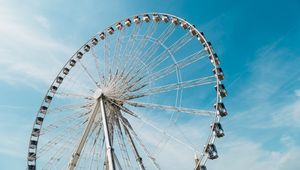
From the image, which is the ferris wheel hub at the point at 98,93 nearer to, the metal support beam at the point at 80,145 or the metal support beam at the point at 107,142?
the metal support beam at the point at 107,142

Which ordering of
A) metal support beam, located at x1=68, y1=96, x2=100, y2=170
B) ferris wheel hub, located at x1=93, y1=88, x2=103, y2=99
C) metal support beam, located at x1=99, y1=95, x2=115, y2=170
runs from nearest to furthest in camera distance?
metal support beam, located at x1=99, y1=95, x2=115, y2=170 → metal support beam, located at x1=68, y1=96, x2=100, y2=170 → ferris wheel hub, located at x1=93, y1=88, x2=103, y2=99

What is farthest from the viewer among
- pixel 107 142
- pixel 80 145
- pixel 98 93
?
pixel 98 93

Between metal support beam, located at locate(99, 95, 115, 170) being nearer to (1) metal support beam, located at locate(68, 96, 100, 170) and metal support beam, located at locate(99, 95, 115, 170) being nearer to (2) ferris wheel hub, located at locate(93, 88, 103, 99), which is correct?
(2) ferris wheel hub, located at locate(93, 88, 103, 99)

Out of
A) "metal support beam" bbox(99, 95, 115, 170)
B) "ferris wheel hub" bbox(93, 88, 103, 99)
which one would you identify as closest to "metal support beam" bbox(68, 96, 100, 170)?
"metal support beam" bbox(99, 95, 115, 170)

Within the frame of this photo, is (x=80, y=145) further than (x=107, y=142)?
Yes

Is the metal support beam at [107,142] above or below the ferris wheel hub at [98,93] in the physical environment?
below

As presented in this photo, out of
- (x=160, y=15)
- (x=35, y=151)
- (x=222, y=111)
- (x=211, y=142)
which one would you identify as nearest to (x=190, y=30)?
(x=160, y=15)

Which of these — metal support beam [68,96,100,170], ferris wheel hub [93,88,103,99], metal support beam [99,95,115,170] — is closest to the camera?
metal support beam [99,95,115,170]

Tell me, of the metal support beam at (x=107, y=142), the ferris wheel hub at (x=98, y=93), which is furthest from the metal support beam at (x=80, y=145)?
the ferris wheel hub at (x=98, y=93)

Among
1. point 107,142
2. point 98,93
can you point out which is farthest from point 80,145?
point 98,93

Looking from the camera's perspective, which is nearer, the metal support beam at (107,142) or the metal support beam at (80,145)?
the metal support beam at (107,142)

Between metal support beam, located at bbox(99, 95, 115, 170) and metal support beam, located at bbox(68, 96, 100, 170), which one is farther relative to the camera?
metal support beam, located at bbox(68, 96, 100, 170)

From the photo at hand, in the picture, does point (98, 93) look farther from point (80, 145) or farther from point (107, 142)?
point (107, 142)

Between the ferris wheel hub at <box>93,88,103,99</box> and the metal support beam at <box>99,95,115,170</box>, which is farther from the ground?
the ferris wheel hub at <box>93,88,103,99</box>
